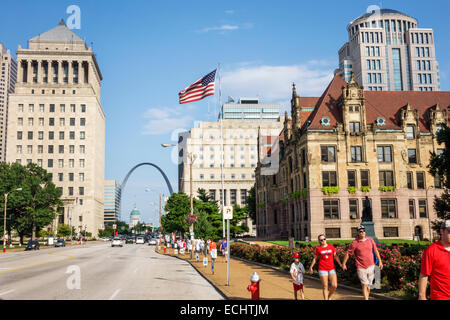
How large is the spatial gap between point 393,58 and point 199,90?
155 meters

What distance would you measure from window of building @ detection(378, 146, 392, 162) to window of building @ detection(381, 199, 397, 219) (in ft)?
18.3

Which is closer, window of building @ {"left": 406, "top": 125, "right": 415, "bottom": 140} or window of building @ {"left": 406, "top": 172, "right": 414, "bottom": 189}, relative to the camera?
window of building @ {"left": 406, "top": 172, "right": 414, "bottom": 189}

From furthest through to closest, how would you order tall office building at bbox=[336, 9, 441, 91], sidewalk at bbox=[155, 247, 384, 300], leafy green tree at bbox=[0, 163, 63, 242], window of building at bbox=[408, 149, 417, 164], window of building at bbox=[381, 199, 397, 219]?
1. tall office building at bbox=[336, 9, 441, 91]
2. leafy green tree at bbox=[0, 163, 63, 242]
3. window of building at bbox=[408, 149, 417, 164]
4. window of building at bbox=[381, 199, 397, 219]
5. sidewalk at bbox=[155, 247, 384, 300]

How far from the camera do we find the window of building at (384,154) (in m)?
57.6

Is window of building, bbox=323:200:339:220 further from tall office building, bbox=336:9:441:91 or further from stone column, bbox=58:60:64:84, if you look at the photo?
tall office building, bbox=336:9:441:91

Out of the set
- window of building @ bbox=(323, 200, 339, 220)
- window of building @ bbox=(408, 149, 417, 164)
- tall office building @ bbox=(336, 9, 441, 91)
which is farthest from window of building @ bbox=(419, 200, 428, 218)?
tall office building @ bbox=(336, 9, 441, 91)

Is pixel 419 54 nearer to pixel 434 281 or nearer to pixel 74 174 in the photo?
pixel 74 174

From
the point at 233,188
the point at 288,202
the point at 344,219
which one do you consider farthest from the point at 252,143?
the point at 344,219

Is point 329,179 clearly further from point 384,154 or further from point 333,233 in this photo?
point 384,154

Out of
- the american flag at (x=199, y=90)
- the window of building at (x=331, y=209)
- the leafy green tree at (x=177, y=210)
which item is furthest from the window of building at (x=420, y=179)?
the american flag at (x=199, y=90)

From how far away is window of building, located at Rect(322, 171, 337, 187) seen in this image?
5591 centimetres

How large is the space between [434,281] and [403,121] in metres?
57.5

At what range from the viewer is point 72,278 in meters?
21.6
